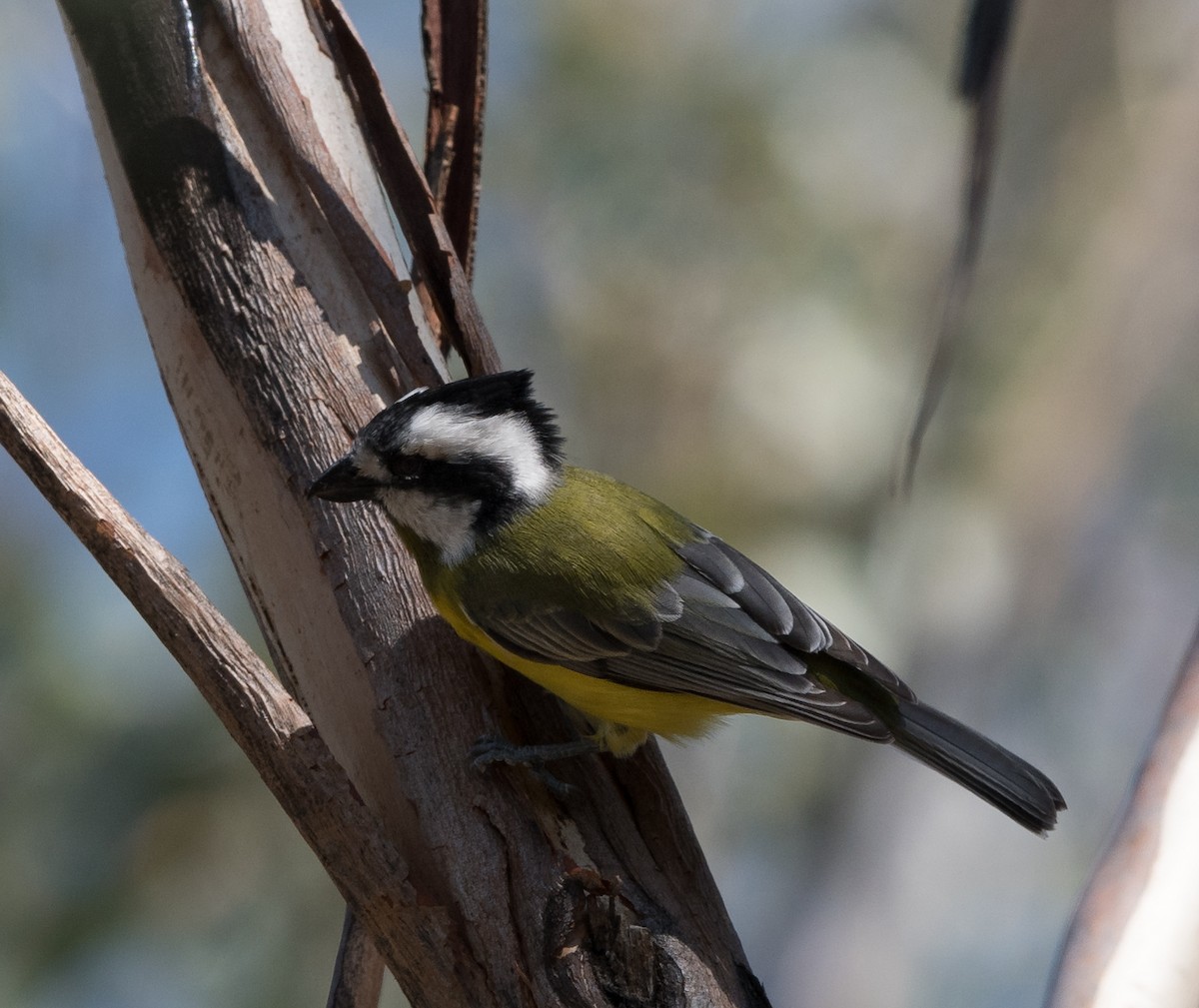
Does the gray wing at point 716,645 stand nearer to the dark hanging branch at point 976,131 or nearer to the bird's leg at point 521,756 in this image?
the bird's leg at point 521,756

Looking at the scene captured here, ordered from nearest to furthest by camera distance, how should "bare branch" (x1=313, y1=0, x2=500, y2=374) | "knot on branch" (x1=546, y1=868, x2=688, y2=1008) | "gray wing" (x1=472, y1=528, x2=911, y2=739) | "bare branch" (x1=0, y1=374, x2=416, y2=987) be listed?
"knot on branch" (x1=546, y1=868, x2=688, y2=1008), "bare branch" (x1=0, y1=374, x2=416, y2=987), "gray wing" (x1=472, y1=528, x2=911, y2=739), "bare branch" (x1=313, y1=0, x2=500, y2=374)

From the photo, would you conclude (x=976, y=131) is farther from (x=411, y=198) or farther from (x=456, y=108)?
(x=456, y=108)

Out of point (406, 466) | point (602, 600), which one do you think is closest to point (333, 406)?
point (406, 466)

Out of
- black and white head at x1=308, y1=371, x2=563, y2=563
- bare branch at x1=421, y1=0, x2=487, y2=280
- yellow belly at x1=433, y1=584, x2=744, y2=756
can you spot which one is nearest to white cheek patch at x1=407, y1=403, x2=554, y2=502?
black and white head at x1=308, y1=371, x2=563, y2=563

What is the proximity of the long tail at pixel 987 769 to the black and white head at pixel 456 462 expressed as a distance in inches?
32.7

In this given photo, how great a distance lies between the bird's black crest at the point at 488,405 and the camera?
214cm

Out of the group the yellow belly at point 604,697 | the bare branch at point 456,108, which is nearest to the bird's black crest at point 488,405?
the yellow belly at point 604,697

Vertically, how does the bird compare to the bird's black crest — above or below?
below

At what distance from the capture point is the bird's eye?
2.16 metres

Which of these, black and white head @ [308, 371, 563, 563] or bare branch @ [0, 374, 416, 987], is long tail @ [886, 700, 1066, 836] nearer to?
black and white head @ [308, 371, 563, 563]

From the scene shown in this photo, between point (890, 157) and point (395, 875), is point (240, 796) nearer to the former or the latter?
point (395, 875)

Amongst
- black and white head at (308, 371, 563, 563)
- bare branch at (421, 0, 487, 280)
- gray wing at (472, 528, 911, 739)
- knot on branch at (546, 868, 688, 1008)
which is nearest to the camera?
knot on branch at (546, 868, 688, 1008)

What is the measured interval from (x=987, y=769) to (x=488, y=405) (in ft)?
3.58

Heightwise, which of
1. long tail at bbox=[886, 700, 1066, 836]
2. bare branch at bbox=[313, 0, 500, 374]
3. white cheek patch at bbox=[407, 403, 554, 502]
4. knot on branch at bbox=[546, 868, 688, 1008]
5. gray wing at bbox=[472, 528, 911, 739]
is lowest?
long tail at bbox=[886, 700, 1066, 836]
